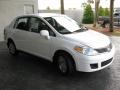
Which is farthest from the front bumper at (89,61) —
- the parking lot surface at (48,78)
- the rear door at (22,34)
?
the rear door at (22,34)

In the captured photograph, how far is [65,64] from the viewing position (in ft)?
18.5

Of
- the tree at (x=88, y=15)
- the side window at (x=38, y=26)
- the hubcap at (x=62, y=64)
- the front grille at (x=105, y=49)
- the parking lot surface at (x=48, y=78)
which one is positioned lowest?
the parking lot surface at (x=48, y=78)

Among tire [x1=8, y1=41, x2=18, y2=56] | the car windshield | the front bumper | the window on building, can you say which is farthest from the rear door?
the window on building

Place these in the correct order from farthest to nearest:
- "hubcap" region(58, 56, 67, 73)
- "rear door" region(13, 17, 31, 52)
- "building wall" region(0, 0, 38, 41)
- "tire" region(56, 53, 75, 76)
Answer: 1. "building wall" region(0, 0, 38, 41)
2. "rear door" region(13, 17, 31, 52)
3. "hubcap" region(58, 56, 67, 73)
4. "tire" region(56, 53, 75, 76)

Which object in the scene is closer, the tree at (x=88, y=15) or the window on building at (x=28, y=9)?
the window on building at (x=28, y=9)

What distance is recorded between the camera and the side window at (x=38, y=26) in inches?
244

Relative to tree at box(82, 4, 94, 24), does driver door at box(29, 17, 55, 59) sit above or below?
below

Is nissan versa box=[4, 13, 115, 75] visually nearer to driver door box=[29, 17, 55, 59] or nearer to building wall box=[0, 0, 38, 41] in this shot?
driver door box=[29, 17, 55, 59]

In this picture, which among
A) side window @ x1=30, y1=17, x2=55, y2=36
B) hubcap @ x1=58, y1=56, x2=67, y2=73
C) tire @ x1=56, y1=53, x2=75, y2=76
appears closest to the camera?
tire @ x1=56, y1=53, x2=75, y2=76

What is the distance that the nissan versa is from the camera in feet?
17.2

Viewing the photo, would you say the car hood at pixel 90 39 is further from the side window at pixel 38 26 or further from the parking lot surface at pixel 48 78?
the parking lot surface at pixel 48 78

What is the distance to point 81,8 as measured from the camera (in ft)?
87.9

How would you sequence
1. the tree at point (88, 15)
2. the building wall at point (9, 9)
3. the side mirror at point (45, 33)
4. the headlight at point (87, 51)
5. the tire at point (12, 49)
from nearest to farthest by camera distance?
the headlight at point (87, 51) < the side mirror at point (45, 33) < the tire at point (12, 49) < the building wall at point (9, 9) < the tree at point (88, 15)

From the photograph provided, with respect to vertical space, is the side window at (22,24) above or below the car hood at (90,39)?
above
